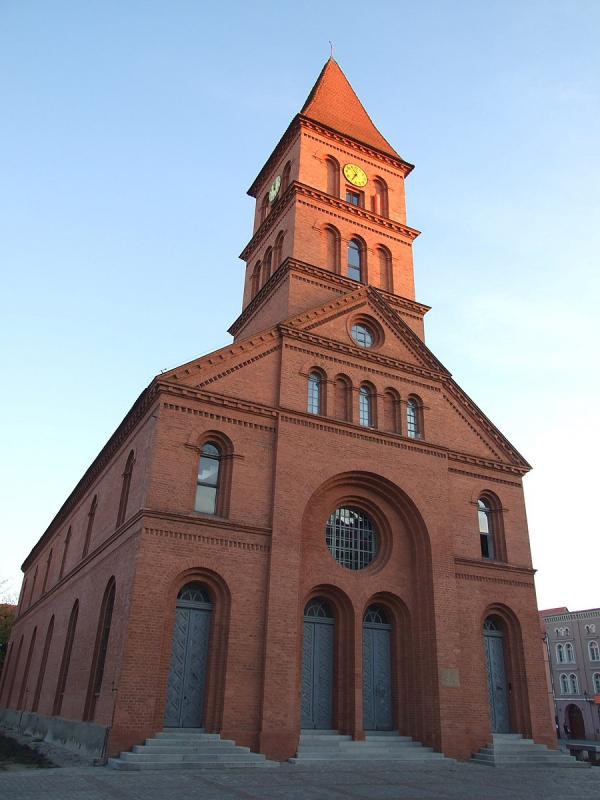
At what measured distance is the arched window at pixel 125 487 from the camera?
20.7 metres

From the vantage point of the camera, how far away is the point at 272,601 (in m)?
17.8

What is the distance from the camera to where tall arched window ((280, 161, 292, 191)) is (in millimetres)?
29880

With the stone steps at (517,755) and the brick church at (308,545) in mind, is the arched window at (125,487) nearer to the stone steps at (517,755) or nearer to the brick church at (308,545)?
the brick church at (308,545)

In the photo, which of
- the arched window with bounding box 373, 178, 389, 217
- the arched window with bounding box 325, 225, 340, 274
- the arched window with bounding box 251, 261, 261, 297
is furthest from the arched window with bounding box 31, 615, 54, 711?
the arched window with bounding box 373, 178, 389, 217

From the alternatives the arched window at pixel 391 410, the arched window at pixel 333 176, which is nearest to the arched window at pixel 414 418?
the arched window at pixel 391 410

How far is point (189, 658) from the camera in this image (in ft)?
56.2

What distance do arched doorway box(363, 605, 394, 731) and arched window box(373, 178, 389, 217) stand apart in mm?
18034

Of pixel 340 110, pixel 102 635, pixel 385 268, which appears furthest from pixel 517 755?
pixel 340 110

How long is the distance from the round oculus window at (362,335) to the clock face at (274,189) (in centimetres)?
989

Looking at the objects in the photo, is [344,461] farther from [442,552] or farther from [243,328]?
[243,328]

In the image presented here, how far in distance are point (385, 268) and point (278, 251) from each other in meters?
4.77

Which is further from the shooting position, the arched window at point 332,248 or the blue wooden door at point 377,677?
the arched window at point 332,248

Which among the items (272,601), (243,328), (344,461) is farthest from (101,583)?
(243,328)

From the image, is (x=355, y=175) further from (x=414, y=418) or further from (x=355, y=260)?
(x=414, y=418)
